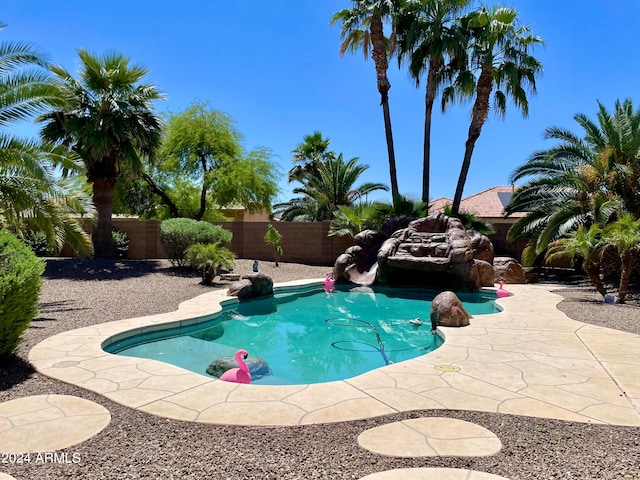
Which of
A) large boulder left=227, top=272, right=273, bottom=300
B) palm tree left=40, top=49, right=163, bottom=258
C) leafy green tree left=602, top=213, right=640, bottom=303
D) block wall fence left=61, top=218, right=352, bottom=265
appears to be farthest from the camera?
block wall fence left=61, top=218, right=352, bottom=265

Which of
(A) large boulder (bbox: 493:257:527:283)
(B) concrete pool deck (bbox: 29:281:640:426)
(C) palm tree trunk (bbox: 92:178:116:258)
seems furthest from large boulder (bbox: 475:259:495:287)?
(C) palm tree trunk (bbox: 92:178:116:258)

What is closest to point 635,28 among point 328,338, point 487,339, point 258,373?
point 487,339

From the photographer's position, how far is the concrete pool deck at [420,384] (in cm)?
398

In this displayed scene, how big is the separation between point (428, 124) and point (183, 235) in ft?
39.9

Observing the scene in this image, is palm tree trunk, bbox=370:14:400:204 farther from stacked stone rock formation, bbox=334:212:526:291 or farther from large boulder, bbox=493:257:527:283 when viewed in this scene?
large boulder, bbox=493:257:527:283

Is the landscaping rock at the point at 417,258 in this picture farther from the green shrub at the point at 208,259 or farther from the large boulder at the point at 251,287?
the green shrub at the point at 208,259

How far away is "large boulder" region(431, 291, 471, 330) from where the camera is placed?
793cm

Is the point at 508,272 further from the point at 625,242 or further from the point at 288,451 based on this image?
the point at 288,451

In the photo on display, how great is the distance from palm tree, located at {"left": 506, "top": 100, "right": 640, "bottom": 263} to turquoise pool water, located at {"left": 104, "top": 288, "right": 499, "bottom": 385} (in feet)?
13.2

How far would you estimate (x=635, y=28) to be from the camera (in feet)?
40.1

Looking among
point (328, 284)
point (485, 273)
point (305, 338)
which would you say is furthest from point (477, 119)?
point (305, 338)

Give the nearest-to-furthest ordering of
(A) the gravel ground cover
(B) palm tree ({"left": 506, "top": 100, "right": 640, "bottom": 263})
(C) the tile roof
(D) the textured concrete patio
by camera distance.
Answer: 1. (A) the gravel ground cover
2. (D) the textured concrete patio
3. (B) palm tree ({"left": 506, "top": 100, "right": 640, "bottom": 263})
4. (C) the tile roof

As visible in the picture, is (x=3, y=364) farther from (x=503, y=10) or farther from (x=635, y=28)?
(x=503, y=10)

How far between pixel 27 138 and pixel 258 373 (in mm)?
6586
